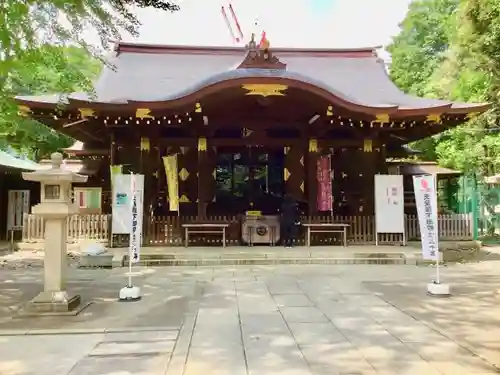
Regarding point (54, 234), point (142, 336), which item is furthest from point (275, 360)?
point (54, 234)

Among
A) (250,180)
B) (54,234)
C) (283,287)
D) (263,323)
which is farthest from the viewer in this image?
(250,180)

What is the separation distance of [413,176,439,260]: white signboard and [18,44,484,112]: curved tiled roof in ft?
17.8

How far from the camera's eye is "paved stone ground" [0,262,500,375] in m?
4.04

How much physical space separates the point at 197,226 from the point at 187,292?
4.63 m

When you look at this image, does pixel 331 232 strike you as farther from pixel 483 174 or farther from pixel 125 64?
pixel 125 64

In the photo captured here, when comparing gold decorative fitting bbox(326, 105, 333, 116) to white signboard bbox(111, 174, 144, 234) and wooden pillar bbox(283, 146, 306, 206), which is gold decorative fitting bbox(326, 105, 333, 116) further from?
white signboard bbox(111, 174, 144, 234)

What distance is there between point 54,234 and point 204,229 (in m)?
6.09

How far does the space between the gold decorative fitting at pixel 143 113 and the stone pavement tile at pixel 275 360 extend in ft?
26.7

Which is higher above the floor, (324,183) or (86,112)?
(86,112)

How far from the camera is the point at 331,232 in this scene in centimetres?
1245

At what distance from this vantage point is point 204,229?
12.1 meters

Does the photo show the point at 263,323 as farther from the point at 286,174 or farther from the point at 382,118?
the point at 382,118

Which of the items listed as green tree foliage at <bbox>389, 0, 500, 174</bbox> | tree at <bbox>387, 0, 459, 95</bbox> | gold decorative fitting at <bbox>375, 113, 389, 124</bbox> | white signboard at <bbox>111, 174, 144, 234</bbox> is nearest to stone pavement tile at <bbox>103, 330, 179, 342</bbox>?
white signboard at <bbox>111, 174, 144, 234</bbox>

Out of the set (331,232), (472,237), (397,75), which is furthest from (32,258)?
(397,75)
